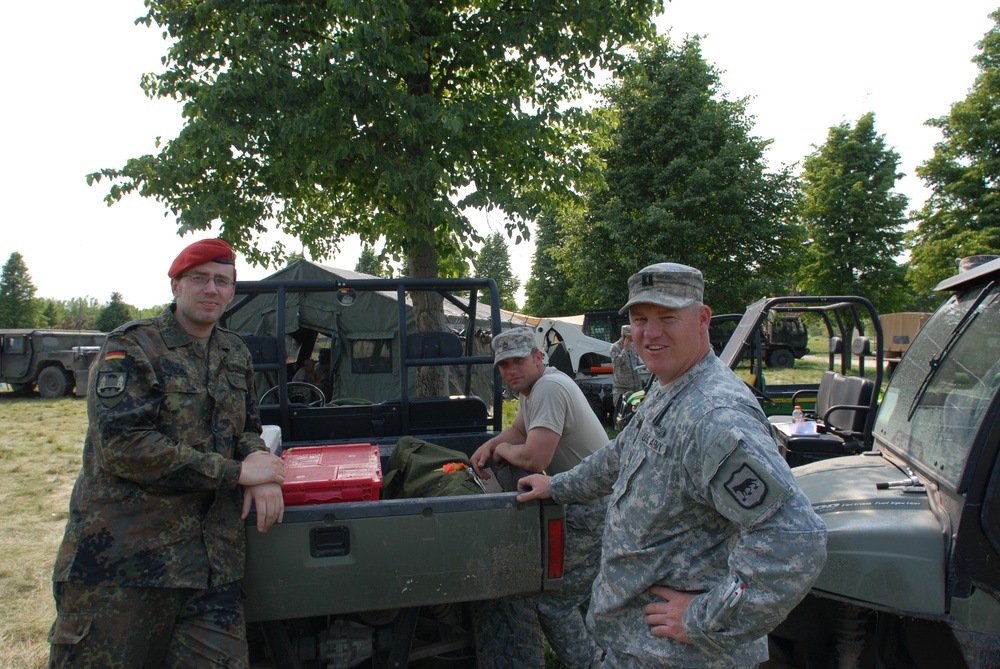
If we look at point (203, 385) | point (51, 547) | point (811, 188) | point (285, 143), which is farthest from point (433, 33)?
point (811, 188)

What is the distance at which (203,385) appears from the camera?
2.43m

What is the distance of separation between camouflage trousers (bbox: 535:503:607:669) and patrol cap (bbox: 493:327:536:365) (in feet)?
2.59

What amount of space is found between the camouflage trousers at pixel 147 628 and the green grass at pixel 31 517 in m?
2.36

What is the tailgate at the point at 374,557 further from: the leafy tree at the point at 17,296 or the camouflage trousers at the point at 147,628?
the leafy tree at the point at 17,296

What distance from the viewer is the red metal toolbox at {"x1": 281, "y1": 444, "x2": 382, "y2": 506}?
2734 millimetres

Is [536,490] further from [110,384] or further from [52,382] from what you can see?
[52,382]

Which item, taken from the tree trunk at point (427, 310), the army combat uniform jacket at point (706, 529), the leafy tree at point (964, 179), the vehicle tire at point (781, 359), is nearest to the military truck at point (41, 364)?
the tree trunk at point (427, 310)

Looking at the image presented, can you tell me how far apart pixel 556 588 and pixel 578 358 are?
442 inches

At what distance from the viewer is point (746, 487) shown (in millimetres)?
1600

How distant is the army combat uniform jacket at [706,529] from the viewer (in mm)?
1561

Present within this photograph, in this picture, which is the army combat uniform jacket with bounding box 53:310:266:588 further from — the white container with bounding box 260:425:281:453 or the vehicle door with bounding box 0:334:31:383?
the vehicle door with bounding box 0:334:31:383

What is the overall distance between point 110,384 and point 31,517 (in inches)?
243

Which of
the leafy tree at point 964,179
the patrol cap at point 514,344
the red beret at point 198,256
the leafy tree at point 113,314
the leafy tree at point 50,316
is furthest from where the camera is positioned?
the leafy tree at point 50,316

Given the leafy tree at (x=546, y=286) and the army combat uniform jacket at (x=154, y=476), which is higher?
the leafy tree at (x=546, y=286)
